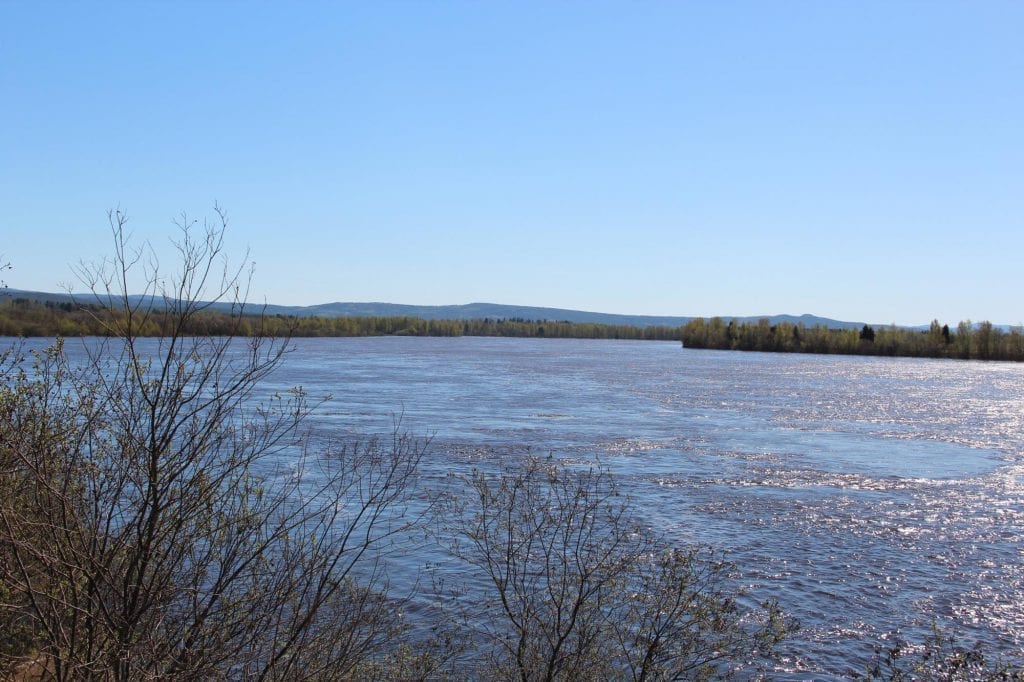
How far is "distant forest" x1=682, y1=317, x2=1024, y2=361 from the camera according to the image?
11088cm

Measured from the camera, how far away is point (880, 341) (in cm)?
11712

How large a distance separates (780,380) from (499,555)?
52324mm

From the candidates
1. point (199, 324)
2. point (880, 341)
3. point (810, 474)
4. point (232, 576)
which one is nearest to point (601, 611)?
point (232, 576)

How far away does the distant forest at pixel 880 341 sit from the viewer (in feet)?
364

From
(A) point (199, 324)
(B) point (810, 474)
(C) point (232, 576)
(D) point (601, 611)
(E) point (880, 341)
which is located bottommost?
(B) point (810, 474)

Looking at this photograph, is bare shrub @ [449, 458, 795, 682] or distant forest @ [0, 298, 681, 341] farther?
bare shrub @ [449, 458, 795, 682]

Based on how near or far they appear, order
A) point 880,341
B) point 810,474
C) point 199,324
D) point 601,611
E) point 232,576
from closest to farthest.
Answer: point 232,576, point 199,324, point 601,611, point 810,474, point 880,341

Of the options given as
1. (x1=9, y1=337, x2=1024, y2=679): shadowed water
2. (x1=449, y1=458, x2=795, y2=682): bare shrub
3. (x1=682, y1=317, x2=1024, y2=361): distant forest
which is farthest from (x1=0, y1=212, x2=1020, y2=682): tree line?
(x1=682, y1=317, x2=1024, y2=361): distant forest

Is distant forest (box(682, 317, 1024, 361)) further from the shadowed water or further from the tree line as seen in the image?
the tree line

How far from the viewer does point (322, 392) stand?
40.1 meters

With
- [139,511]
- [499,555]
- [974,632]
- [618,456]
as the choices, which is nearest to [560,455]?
[618,456]

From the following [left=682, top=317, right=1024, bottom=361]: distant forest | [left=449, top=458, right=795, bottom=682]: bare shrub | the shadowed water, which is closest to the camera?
[left=449, top=458, right=795, bottom=682]: bare shrub

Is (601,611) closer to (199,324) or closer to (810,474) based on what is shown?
(199,324)

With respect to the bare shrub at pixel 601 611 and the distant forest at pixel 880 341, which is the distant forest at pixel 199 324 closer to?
the bare shrub at pixel 601 611
